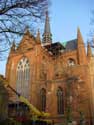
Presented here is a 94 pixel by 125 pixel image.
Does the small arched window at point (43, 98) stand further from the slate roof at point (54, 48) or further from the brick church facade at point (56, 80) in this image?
the slate roof at point (54, 48)

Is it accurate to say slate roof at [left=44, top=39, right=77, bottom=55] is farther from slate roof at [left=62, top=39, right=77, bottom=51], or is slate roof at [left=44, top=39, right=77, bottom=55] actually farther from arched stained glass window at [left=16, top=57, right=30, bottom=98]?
arched stained glass window at [left=16, top=57, right=30, bottom=98]

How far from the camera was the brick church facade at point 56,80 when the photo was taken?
31.9 m

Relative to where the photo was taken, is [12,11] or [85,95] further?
[85,95]

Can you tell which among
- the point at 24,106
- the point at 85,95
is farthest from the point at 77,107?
the point at 24,106

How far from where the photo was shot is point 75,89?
1281 inches

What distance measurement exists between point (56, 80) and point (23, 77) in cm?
873

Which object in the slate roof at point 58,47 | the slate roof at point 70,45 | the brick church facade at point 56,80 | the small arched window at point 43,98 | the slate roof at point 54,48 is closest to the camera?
the brick church facade at point 56,80

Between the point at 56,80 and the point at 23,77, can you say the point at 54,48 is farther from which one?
the point at 56,80

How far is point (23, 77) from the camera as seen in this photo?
41094 millimetres

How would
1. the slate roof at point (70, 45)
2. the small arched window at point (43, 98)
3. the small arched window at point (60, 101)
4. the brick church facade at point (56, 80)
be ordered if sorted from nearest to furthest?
the brick church facade at point (56, 80) → the small arched window at point (60, 101) → the small arched window at point (43, 98) → the slate roof at point (70, 45)

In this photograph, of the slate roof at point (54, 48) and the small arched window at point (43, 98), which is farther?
the slate roof at point (54, 48)

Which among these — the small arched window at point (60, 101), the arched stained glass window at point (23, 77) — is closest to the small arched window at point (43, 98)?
the small arched window at point (60, 101)

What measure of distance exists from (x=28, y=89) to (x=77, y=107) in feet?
35.2

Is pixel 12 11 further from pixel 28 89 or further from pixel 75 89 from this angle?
pixel 28 89
